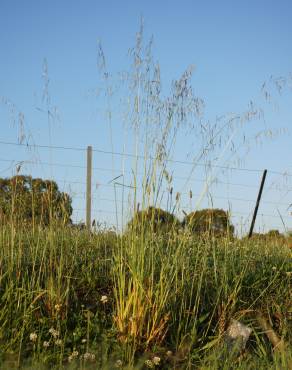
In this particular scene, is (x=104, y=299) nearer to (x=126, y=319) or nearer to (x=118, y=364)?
(x=126, y=319)

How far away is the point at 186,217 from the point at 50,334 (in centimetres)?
121

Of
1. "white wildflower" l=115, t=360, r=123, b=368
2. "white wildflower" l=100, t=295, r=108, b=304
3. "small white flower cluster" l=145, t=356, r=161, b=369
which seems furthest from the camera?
"white wildflower" l=100, t=295, r=108, b=304

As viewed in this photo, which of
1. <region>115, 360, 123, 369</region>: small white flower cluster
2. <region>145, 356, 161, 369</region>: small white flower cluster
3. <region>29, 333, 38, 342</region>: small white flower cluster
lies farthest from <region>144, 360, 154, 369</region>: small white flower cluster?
<region>29, 333, 38, 342</region>: small white flower cluster

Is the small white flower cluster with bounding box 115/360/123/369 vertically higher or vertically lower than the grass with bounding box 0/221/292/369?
lower

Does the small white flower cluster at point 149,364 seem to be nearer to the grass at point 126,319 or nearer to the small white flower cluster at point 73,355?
the grass at point 126,319

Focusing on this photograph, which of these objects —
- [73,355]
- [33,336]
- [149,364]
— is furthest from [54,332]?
[149,364]

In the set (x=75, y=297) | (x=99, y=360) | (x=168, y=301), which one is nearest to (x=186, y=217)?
(x=168, y=301)

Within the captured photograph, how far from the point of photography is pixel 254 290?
4375 millimetres

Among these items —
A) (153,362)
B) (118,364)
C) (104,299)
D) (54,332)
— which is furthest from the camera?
(104,299)

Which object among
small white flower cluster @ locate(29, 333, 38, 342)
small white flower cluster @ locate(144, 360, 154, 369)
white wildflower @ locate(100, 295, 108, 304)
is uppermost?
white wildflower @ locate(100, 295, 108, 304)

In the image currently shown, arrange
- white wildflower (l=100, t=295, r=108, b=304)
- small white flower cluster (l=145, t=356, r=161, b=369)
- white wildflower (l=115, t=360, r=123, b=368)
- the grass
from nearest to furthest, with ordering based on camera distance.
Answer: white wildflower (l=115, t=360, r=123, b=368)
small white flower cluster (l=145, t=356, r=161, b=369)
the grass
white wildflower (l=100, t=295, r=108, b=304)

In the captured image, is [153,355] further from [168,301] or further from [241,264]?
[241,264]

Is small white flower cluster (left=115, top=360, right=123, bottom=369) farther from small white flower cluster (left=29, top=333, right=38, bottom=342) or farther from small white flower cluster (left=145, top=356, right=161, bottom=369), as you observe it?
small white flower cluster (left=29, top=333, right=38, bottom=342)

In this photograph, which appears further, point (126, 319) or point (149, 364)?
point (126, 319)
